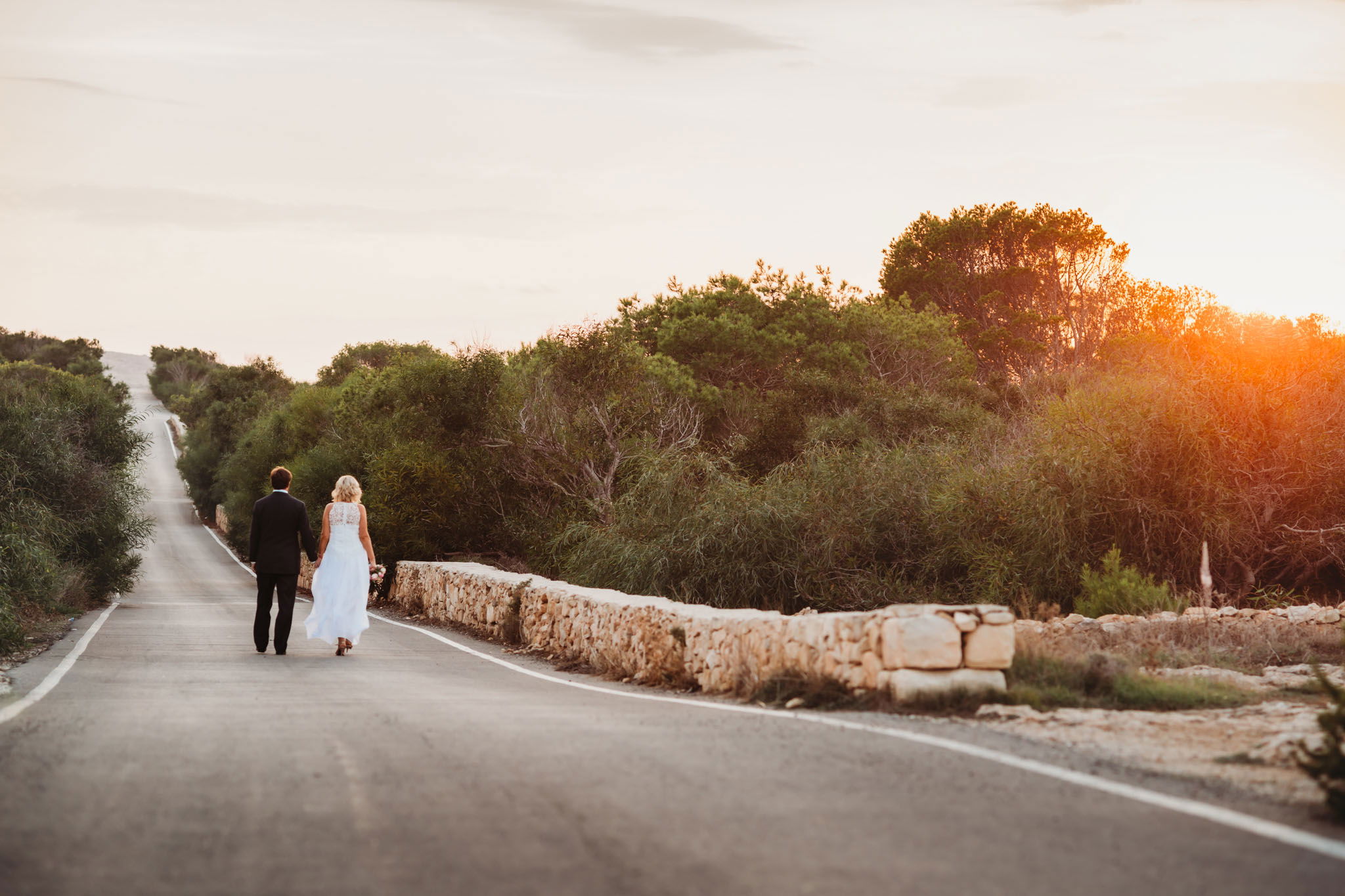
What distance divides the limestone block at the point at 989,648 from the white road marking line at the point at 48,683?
22.3 feet

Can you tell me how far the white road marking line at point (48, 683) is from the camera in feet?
29.8

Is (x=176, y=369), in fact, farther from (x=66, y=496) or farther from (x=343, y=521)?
(x=343, y=521)

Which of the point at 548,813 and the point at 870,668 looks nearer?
the point at 548,813

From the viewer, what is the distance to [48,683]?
11.3 m

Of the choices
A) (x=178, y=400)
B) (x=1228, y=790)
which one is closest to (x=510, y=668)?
(x=1228, y=790)

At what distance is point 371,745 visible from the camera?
764 cm

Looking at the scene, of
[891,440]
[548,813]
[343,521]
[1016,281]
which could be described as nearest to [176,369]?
[1016,281]

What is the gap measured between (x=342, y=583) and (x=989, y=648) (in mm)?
8340

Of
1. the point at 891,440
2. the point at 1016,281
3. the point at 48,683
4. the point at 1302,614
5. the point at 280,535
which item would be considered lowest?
the point at 48,683

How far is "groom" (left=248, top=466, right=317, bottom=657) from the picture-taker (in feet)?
47.3

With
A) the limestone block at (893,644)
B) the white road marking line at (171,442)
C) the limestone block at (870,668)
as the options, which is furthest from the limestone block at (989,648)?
the white road marking line at (171,442)

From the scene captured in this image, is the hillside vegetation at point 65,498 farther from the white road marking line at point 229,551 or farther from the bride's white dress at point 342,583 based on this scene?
the white road marking line at point 229,551

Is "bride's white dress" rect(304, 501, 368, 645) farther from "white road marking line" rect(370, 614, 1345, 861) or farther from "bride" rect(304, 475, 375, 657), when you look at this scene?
"white road marking line" rect(370, 614, 1345, 861)

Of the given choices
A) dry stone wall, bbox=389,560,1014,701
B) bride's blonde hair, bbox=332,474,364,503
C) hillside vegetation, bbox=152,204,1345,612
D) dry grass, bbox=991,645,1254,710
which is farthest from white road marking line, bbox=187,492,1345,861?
hillside vegetation, bbox=152,204,1345,612
